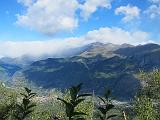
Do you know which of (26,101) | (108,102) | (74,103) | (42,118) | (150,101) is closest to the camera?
(74,103)

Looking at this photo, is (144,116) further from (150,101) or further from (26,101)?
(26,101)

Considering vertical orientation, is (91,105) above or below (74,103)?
below

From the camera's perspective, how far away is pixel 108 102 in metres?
15.8

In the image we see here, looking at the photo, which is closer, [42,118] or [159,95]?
[159,95]

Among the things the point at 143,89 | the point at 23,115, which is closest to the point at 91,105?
the point at 143,89

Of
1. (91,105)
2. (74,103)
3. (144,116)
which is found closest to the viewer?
(74,103)

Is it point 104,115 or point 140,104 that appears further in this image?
point 140,104

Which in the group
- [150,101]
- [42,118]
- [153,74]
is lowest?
[42,118]

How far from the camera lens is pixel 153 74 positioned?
9388 cm

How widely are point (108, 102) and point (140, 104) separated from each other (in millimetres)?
85932

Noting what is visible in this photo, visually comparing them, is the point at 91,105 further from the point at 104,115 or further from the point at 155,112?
the point at 104,115

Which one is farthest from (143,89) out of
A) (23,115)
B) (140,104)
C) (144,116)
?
(23,115)

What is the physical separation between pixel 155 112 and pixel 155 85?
958 cm

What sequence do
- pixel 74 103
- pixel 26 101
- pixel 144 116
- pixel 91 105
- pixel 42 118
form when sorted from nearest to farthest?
pixel 74 103 < pixel 26 101 < pixel 144 116 < pixel 91 105 < pixel 42 118
